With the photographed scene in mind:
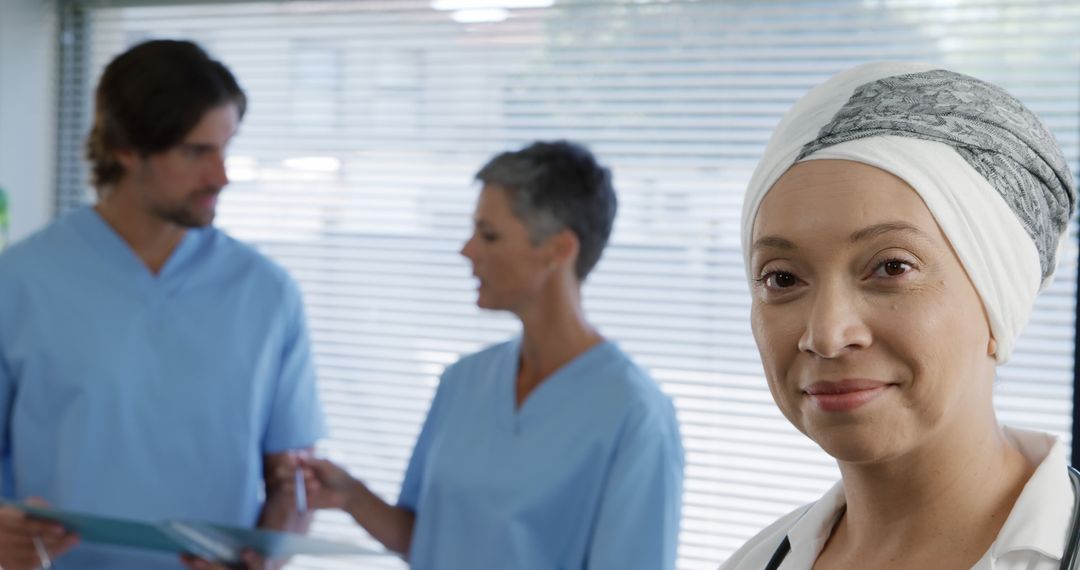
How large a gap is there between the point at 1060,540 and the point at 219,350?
73.0 inches

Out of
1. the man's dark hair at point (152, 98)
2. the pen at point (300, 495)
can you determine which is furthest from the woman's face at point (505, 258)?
the man's dark hair at point (152, 98)

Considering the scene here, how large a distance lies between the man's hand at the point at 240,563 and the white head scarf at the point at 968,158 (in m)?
1.50

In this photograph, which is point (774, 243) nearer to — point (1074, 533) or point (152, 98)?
point (1074, 533)

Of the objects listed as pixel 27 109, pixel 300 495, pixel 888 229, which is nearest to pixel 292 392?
pixel 300 495

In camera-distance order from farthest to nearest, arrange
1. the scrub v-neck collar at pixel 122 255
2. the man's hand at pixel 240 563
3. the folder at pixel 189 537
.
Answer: the scrub v-neck collar at pixel 122 255, the man's hand at pixel 240 563, the folder at pixel 189 537

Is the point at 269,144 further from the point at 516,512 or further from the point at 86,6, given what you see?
the point at 516,512

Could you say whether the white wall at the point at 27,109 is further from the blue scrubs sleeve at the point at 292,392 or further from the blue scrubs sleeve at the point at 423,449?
the blue scrubs sleeve at the point at 423,449

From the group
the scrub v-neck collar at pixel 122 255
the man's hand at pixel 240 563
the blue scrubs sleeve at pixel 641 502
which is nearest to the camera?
the blue scrubs sleeve at pixel 641 502

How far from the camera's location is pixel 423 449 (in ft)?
7.89

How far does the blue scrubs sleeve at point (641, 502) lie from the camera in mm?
1997

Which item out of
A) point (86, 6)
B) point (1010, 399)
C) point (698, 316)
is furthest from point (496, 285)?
point (86, 6)

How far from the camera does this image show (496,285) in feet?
7.63

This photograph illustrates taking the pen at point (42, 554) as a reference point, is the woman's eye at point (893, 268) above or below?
above

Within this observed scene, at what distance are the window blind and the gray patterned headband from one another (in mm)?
1979
